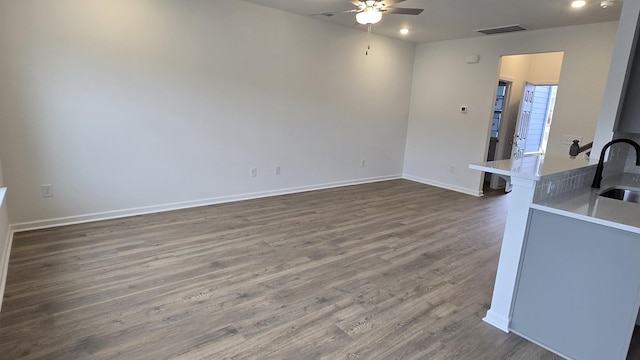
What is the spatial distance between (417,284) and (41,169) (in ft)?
12.6

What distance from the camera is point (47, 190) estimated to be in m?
3.50

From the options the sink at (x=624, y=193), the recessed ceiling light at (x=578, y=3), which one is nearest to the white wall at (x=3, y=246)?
the sink at (x=624, y=193)

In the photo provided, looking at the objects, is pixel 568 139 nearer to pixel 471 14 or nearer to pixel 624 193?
pixel 471 14

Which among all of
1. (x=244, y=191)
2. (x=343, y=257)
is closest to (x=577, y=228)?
(x=343, y=257)

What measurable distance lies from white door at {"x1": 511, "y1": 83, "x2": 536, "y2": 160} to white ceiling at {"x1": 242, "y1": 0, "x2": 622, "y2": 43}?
181cm

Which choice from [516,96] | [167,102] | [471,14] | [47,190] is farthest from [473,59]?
[47,190]

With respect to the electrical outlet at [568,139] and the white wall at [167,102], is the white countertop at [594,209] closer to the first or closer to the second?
the electrical outlet at [568,139]

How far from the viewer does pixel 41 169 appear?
11.3 feet

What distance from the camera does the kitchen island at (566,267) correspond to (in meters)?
1.76

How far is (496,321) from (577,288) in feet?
1.86

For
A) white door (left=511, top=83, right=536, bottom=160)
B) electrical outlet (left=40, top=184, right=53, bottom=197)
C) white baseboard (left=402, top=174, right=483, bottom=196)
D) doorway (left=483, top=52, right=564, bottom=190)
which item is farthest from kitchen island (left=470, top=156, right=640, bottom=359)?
white door (left=511, top=83, right=536, bottom=160)

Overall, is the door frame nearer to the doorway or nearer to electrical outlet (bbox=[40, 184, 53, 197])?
the doorway

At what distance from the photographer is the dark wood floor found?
1988 millimetres

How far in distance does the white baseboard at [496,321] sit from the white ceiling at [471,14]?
11.0ft
